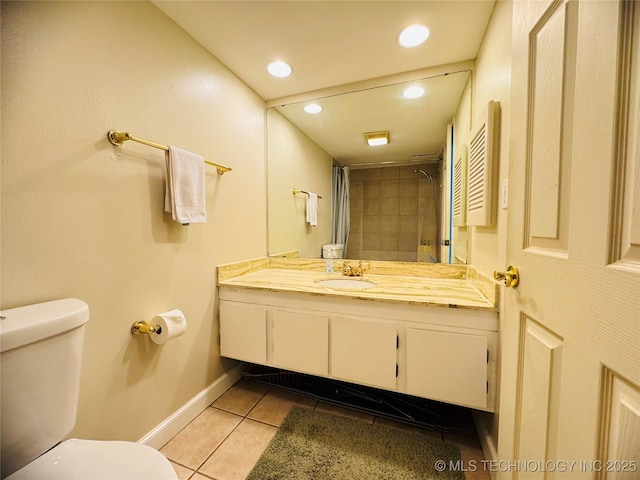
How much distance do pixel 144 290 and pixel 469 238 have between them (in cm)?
181

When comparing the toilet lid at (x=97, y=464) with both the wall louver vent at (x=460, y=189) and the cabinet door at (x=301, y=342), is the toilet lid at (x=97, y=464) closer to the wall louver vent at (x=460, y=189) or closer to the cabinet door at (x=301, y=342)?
the cabinet door at (x=301, y=342)

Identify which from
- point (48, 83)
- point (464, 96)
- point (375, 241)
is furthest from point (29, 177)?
point (464, 96)

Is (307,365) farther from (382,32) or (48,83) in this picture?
(382,32)

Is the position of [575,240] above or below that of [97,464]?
above

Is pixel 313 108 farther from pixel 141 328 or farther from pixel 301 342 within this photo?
pixel 141 328

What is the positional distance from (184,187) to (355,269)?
122cm

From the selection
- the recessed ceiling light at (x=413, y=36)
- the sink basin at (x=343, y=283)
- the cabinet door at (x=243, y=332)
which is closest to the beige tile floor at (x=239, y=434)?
the cabinet door at (x=243, y=332)

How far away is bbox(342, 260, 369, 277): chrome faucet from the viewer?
1.80 meters

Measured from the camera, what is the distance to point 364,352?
50.0 inches

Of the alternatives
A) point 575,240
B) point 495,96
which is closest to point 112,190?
point 575,240

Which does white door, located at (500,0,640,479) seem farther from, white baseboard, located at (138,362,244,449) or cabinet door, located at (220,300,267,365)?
white baseboard, located at (138,362,244,449)

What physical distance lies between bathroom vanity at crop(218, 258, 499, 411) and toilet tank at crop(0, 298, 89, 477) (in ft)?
2.67

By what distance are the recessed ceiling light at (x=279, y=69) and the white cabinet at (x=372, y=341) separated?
4.71ft

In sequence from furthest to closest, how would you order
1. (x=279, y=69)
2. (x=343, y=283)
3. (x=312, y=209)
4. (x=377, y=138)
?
1. (x=312, y=209)
2. (x=377, y=138)
3. (x=343, y=283)
4. (x=279, y=69)
